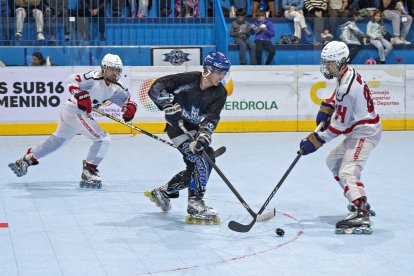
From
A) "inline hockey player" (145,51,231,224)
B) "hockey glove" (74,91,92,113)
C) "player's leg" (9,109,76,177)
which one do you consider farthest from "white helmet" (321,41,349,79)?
"player's leg" (9,109,76,177)

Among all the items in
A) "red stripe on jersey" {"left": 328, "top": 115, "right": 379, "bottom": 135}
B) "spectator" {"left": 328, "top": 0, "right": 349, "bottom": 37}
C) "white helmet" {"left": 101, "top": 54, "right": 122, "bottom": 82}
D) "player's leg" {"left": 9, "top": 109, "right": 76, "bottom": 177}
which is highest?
"spectator" {"left": 328, "top": 0, "right": 349, "bottom": 37}

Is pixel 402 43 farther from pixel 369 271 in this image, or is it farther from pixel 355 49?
pixel 369 271

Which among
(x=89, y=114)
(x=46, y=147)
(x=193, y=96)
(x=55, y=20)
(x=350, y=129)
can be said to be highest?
(x=55, y=20)

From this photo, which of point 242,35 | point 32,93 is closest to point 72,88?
point 32,93

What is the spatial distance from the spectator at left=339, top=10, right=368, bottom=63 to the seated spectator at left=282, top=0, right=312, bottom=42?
68cm

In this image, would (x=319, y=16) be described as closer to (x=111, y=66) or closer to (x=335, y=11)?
(x=335, y=11)

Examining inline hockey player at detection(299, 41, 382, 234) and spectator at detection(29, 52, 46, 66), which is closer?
inline hockey player at detection(299, 41, 382, 234)

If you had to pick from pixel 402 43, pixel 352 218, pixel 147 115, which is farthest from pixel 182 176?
pixel 402 43

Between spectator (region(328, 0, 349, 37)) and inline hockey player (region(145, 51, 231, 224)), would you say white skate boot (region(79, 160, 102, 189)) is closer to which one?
inline hockey player (region(145, 51, 231, 224))

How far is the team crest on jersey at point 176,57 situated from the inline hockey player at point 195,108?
8.39m

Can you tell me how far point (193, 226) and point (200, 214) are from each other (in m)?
0.14

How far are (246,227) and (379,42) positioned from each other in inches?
414

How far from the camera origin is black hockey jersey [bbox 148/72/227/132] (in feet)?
25.1

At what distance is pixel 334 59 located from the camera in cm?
742
